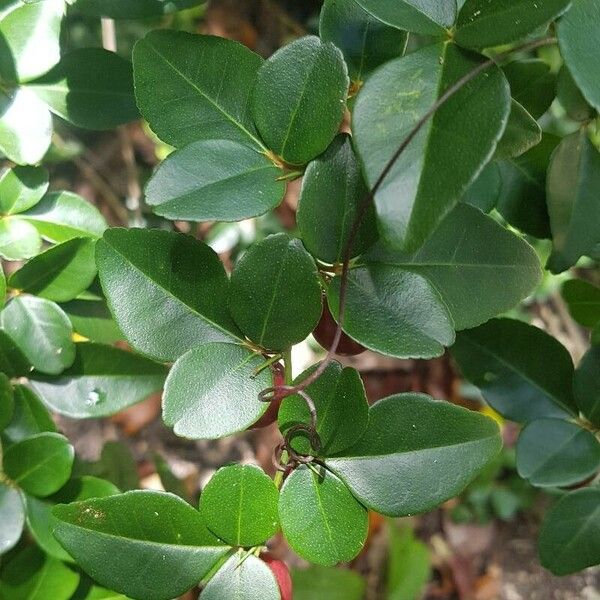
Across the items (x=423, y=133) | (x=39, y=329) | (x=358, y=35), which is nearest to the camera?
(x=423, y=133)

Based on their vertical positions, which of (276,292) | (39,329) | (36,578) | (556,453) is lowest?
(36,578)

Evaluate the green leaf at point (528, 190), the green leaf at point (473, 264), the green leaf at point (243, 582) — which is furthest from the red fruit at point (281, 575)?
the green leaf at point (528, 190)

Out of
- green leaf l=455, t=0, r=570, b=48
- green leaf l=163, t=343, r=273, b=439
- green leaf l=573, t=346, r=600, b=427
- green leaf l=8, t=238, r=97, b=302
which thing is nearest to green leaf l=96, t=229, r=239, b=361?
green leaf l=163, t=343, r=273, b=439

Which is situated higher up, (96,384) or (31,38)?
(31,38)

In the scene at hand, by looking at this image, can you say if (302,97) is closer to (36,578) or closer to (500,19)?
(500,19)

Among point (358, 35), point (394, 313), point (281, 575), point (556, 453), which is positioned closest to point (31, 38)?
point (358, 35)

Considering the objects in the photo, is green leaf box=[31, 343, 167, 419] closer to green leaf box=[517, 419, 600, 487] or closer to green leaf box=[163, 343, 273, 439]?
green leaf box=[163, 343, 273, 439]

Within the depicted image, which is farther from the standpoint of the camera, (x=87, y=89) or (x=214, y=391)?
(x=87, y=89)
